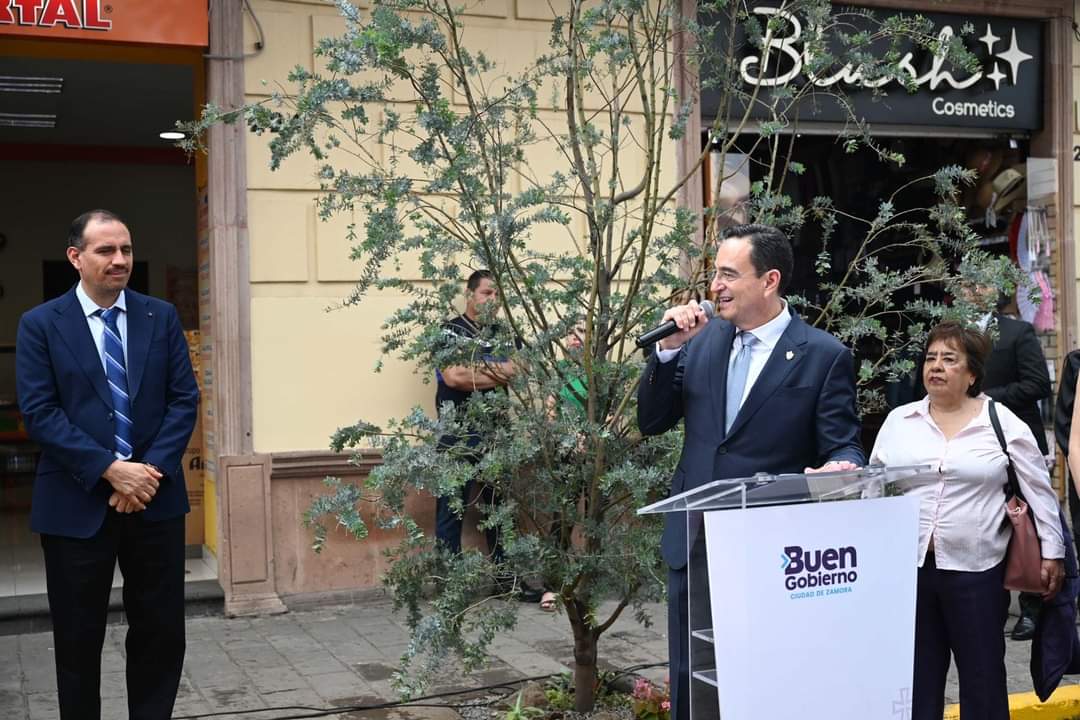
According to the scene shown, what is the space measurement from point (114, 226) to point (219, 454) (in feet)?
10.7

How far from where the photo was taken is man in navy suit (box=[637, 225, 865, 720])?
397 centimetres

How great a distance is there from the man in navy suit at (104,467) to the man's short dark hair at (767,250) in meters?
2.24

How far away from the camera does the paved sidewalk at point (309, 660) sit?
5.83 m

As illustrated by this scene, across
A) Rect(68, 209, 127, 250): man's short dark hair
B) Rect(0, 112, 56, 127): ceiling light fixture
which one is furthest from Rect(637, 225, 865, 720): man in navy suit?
Rect(0, 112, 56, 127): ceiling light fixture

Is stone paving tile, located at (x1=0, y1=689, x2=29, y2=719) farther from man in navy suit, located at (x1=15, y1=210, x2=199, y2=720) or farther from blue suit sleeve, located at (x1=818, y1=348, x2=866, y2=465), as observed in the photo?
blue suit sleeve, located at (x1=818, y1=348, x2=866, y2=465)

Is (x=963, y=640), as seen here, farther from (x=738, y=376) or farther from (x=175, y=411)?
(x=175, y=411)

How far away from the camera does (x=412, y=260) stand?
26.5ft

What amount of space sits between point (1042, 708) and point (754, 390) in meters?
2.65

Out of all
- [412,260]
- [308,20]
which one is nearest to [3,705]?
[412,260]

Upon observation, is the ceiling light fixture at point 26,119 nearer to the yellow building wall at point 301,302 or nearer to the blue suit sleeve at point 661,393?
the yellow building wall at point 301,302

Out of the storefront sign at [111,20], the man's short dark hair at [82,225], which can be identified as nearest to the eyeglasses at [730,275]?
the man's short dark hair at [82,225]

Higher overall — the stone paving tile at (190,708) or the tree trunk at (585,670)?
the tree trunk at (585,670)

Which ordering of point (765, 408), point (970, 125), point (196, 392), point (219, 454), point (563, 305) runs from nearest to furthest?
point (765, 408) → point (196, 392) → point (563, 305) → point (219, 454) → point (970, 125)

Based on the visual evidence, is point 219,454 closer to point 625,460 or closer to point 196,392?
point 196,392
